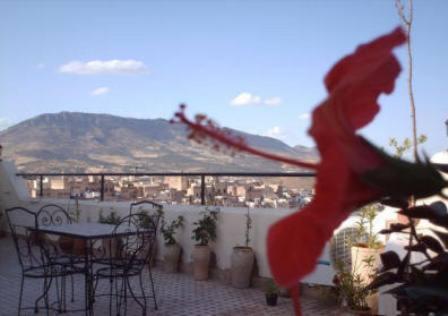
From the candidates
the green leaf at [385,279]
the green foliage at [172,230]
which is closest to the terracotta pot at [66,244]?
the green foliage at [172,230]

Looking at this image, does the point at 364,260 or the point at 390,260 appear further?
the point at 364,260

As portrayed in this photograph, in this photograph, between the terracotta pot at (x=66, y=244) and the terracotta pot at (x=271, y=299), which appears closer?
the terracotta pot at (x=271, y=299)

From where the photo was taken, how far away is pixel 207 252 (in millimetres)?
5926

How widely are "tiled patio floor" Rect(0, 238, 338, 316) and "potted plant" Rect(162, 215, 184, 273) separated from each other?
0.13 m

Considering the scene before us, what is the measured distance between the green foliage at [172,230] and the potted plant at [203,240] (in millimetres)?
287

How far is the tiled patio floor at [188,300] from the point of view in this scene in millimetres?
4684

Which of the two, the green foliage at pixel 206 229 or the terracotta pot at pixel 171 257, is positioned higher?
the green foliage at pixel 206 229

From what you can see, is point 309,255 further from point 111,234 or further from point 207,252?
point 207,252

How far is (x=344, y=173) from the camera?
32 centimetres

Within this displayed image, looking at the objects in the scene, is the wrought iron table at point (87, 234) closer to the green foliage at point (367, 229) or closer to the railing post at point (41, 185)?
the green foliage at point (367, 229)

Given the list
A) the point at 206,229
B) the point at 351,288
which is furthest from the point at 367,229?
the point at 206,229

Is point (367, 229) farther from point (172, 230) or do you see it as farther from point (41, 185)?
point (41, 185)

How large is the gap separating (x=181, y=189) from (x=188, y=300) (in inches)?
90.3

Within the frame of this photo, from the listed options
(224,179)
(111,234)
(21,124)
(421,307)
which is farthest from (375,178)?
(21,124)
